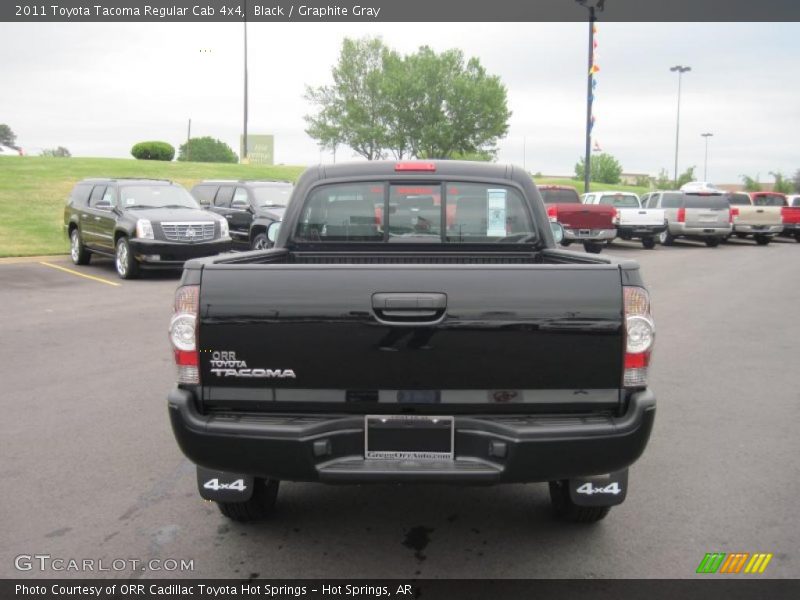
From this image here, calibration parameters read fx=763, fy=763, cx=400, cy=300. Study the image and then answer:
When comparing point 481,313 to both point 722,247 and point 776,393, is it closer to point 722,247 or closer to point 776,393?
point 776,393

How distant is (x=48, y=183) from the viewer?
33.0 metres

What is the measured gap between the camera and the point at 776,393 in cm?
680

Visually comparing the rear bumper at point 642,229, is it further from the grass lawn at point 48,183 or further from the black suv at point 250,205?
the grass lawn at point 48,183

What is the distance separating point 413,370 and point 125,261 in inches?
502

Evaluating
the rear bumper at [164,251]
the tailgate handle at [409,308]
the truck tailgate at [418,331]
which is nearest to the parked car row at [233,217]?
the rear bumper at [164,251]

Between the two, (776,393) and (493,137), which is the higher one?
(493,137)

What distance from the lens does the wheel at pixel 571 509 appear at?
3.94 m

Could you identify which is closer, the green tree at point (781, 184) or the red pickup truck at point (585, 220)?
the red pickup truck at point (585, 220)

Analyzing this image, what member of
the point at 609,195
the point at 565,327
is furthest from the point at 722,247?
the point at 565,327

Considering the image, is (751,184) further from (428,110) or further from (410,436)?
(410,436)

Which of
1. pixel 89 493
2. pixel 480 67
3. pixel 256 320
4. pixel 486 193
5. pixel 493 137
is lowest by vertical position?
pixel 89 493

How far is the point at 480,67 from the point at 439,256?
5868 centimetres

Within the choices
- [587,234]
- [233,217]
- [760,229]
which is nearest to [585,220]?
[587,234]

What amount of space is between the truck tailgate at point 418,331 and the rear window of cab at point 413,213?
181 centimetres
